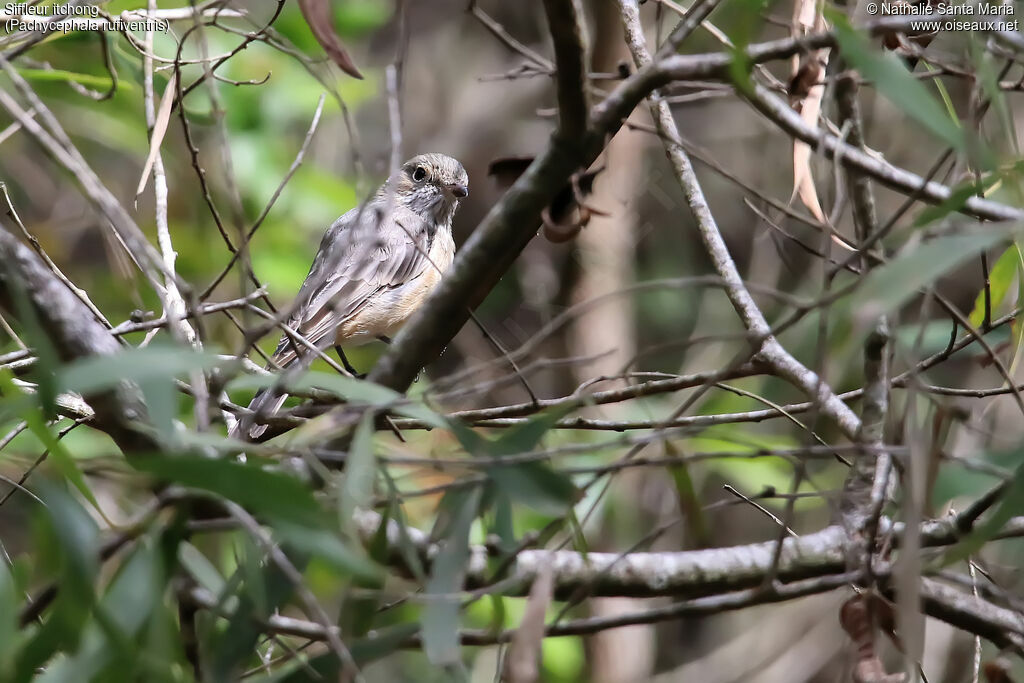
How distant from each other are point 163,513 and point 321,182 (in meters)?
3.50

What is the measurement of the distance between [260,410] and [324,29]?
Answer: 0.79 meters

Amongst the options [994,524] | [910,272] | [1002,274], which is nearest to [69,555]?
[910,272]

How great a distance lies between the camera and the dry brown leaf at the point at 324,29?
1.94 m

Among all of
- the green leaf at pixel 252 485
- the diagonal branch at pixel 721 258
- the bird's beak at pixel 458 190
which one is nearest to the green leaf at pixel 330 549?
the green leaf at pixel 252 485

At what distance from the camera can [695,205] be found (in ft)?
9.44

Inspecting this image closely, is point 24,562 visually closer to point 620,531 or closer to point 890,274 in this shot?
point 890,274

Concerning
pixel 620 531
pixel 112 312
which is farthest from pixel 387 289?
pixel 620 531

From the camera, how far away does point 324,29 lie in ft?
6.40

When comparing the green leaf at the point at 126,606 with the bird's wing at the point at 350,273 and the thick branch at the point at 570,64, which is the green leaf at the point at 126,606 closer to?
the thick branch at the point at 570,64

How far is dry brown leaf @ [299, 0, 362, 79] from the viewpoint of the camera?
1.94m

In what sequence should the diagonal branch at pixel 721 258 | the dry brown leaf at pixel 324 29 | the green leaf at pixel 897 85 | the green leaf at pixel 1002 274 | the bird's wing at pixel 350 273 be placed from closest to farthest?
the green leaf at pixel 897 85 < the dry brown leaf at pixel 324 29 < the green leaf at pixel 1002 274 < the diagonal branch at pixel 721 258 < the bird's wing at pixel 350 273

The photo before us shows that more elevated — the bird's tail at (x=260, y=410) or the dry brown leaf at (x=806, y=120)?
the dry brown leaf at (x=806, y=120)

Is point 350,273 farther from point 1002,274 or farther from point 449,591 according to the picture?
point 449,591

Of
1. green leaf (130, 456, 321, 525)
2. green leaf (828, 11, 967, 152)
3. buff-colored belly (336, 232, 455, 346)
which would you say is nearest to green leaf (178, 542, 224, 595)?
green leaf (130, 456, 321, 525)
